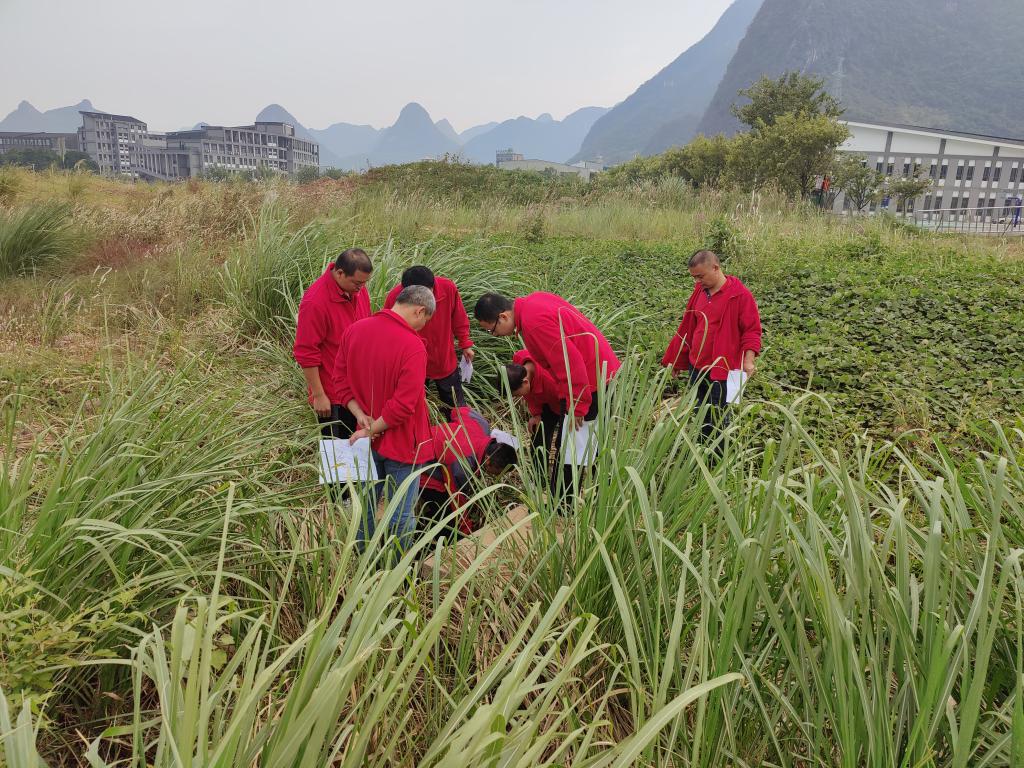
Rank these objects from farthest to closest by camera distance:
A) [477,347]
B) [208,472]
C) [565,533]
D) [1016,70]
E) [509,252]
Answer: [1016,70]
[509,252]
[477,347]
[208,472]
[565,533]

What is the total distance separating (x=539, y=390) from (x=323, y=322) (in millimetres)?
1383

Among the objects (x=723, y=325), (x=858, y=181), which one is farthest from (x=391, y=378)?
(x=858, y=181)

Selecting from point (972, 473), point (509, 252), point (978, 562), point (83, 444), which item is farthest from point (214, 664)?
point (509, 252)

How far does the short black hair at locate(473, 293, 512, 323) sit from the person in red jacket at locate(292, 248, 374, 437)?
701 millimetres

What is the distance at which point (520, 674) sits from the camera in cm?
121

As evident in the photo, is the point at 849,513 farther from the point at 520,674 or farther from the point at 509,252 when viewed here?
the point at 509,252

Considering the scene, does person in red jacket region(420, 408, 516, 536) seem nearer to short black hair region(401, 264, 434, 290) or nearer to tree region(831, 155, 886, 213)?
short black hair region(401, 264, 434, 290)

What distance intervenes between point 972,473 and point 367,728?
8.78 feet

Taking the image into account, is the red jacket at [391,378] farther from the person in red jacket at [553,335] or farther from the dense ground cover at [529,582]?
the person in red jacket at [553,335]

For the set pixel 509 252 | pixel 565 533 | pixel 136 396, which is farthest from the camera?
pixel 509 252

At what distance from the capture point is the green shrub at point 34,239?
802cm

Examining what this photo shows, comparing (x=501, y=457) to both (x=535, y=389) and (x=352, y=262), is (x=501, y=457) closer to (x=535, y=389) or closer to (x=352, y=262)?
(x=535, y=389)

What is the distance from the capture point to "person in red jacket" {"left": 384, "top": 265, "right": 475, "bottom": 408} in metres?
4.30

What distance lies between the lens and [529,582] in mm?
1872
